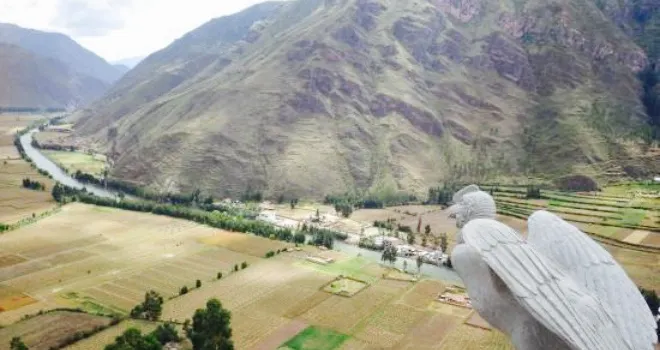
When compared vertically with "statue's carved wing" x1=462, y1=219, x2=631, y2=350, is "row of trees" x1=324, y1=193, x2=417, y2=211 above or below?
below

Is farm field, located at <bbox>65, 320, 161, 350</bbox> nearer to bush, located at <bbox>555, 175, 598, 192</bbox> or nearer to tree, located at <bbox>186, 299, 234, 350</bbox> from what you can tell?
tree, located at <bbox>186, 299, 234, 350</bbox>

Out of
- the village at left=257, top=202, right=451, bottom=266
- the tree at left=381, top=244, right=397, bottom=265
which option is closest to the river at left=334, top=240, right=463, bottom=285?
the tree at left=381, top=244, right=397, bottom=265

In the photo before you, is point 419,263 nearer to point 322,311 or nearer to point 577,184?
point 322,311

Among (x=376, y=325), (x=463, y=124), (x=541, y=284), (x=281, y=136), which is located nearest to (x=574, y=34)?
(x=463, y=124)

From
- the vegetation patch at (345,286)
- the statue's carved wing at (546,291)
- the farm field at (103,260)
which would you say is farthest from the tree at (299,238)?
the statue's carved wing at (546,291)

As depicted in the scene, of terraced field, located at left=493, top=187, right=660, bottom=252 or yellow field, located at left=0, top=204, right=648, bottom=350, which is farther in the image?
terraced field, located at left=493, top=187, right=660, bottom=252

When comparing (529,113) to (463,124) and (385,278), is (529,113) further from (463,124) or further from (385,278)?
(385,278)

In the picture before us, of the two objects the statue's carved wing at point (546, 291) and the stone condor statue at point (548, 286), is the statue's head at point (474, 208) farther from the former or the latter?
the statue's carved wing at point (546, 291)
